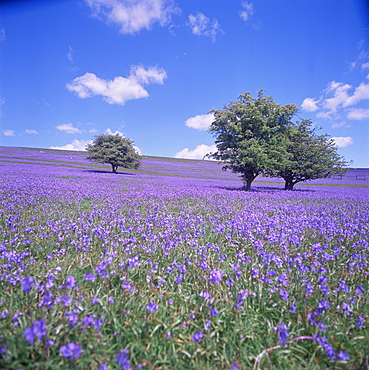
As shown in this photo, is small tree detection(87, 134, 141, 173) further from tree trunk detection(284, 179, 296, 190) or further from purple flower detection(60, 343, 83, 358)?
purple flower detection(60, 343, 83, 358)

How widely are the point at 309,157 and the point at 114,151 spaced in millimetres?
31890

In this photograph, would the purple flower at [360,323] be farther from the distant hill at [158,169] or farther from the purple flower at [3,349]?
the distant hill at [158,169]

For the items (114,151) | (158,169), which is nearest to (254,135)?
(114,151)

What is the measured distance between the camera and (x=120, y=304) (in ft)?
7.38

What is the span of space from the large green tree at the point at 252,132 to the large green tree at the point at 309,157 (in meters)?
3.58

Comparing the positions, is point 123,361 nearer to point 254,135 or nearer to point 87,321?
point 87,321

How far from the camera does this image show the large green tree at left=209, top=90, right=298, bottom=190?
18297mm

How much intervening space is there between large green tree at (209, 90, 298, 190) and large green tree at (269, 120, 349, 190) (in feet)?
11.7

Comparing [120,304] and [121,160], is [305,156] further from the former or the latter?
[121,160]

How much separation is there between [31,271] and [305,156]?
26.3 metres

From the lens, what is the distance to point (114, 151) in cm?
3859

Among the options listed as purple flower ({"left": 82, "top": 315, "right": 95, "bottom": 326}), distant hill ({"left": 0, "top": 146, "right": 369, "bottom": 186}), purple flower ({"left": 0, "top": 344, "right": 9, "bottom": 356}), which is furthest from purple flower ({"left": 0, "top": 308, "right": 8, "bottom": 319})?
distant hill ({"left": 0, "top": 146, "right": 369, "bottom": 186})

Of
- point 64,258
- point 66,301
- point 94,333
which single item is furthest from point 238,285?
point 64,258

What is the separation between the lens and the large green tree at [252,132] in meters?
18.3
